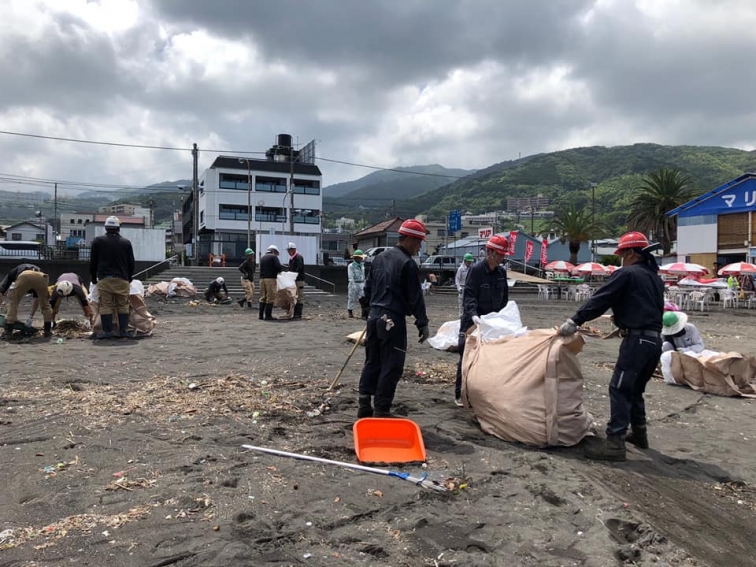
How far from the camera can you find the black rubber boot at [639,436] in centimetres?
432

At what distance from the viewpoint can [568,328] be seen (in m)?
4.05

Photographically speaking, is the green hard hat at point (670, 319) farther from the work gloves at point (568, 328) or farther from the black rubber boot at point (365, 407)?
the black rubber boot at point (365, 407)

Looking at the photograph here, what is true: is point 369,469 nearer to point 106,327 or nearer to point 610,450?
point 610,450

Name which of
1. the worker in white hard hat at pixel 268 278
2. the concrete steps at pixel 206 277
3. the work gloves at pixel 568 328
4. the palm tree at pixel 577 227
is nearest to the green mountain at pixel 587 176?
the palm tree at pixel 577 227

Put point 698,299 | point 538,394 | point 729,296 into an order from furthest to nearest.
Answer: point 729,296 → point 698,299 → point 538,394

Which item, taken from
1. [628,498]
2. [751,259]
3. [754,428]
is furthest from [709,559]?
[751,259]

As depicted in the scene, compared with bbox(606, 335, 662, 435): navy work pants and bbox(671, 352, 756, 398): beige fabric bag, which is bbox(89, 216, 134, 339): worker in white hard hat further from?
bbox(671, 352, 756, 398): beige fabric bag

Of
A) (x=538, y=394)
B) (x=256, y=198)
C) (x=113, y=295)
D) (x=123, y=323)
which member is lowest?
(x=123, y=323)

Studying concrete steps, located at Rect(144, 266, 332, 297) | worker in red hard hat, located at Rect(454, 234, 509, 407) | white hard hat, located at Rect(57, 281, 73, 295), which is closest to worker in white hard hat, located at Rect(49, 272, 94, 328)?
white hard hat, located at Rect(57, 281, 73, 295)

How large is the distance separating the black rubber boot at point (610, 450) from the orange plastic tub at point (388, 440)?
1.30m

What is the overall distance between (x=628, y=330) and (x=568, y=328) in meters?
0.53

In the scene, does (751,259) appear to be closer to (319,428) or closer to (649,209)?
(649,209)

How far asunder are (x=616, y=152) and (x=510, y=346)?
170 m

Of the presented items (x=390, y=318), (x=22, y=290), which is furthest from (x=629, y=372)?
(x=22, y=290)
